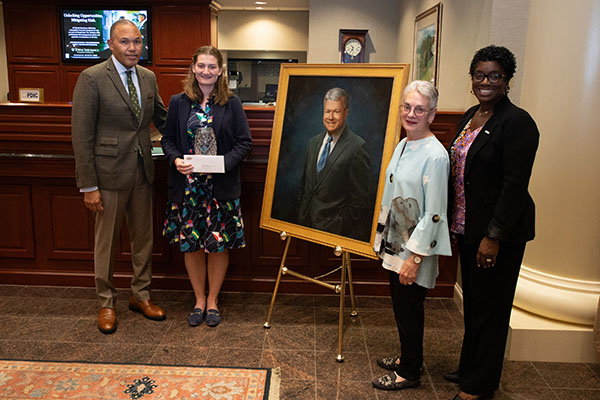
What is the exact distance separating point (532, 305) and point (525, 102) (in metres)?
1.10

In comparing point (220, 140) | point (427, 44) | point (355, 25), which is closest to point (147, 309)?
point (220, 140)

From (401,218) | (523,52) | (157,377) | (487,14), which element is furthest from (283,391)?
(487,14)

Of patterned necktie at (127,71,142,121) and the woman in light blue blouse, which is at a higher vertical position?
patterned necktie at (127,71,142,121)

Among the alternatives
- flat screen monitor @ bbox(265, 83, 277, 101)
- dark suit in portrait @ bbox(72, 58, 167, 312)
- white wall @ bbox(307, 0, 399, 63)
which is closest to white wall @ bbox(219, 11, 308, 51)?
flat screen monitor @ bbox(265, 83, 277, 101)

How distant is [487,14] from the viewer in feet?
10.00

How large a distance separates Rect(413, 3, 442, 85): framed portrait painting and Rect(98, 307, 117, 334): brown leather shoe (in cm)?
335

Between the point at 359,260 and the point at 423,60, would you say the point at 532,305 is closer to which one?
the point at 359,260

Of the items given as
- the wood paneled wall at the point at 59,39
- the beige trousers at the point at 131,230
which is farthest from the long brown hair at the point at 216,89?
the wood paneled wall at the point at 59,39

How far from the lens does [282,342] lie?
281 cm

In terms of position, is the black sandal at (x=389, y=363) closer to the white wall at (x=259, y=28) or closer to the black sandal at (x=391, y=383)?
the black sandal at (x=391, y=383)

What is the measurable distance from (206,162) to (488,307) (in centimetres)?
158

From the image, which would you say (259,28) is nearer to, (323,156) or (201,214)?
(201,214)

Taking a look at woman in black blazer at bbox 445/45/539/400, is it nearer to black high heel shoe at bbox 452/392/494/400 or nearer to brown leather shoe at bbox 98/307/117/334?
black high heel shoe at bbox 452/392/494/400

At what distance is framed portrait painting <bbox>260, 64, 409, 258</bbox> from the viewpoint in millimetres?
2506
